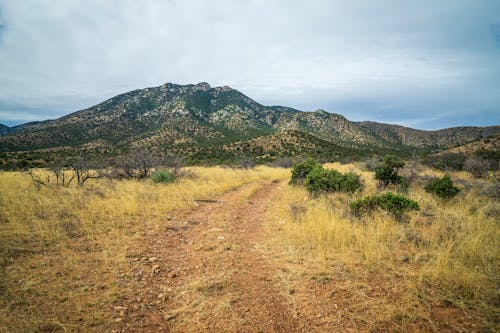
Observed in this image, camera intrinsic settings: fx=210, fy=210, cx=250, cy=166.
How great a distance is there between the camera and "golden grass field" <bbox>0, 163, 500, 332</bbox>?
8.30 feet

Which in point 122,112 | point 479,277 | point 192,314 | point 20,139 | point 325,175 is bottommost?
point 192,314

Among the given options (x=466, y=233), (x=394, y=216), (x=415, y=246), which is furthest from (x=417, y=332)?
(x=394, y=216)

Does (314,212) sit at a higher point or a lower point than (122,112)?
lower

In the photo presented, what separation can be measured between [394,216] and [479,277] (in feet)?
9.33

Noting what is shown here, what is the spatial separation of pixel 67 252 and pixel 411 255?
21.6 ft

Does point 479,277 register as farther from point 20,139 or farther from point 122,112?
point 122,112

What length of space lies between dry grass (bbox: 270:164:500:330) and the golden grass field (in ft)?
0.05

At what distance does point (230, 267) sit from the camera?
372cm

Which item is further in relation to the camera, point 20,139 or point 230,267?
point 20,139

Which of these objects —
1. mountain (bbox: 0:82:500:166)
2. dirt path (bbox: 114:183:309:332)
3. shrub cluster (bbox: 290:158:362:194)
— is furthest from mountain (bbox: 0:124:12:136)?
dirt path (bbox: 114:183:309:332)

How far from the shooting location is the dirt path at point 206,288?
2.50 m

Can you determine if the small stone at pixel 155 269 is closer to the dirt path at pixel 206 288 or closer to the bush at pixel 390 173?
the dirt path at pixel 206 288

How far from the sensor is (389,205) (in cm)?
581

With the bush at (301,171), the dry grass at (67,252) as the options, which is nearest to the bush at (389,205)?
the dry grass at (67,252)
